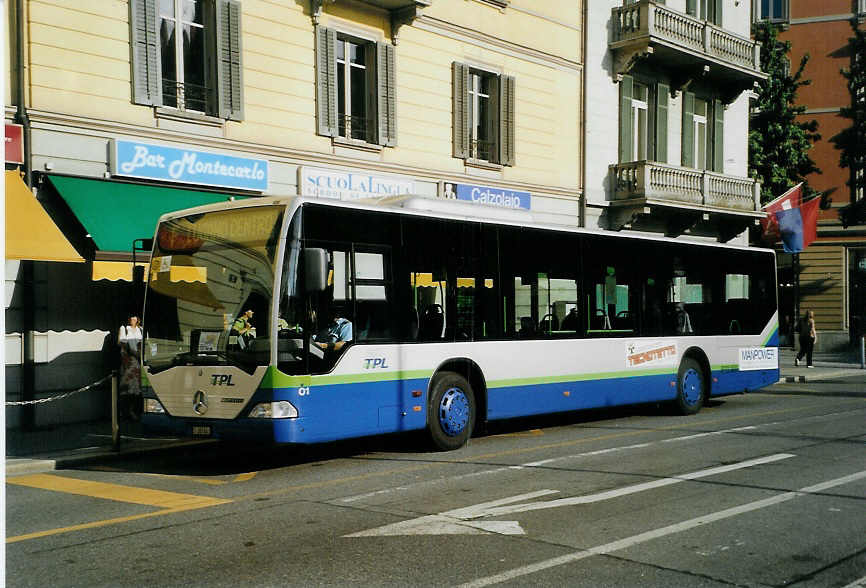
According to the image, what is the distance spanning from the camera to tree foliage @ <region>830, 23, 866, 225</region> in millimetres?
40562

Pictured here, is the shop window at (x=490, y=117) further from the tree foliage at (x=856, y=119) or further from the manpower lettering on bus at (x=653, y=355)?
the tree foliage at (x=856, y=119)

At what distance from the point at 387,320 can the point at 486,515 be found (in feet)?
12.1

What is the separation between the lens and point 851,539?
6.68 metres

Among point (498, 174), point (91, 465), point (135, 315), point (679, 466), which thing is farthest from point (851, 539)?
point (498, 174)

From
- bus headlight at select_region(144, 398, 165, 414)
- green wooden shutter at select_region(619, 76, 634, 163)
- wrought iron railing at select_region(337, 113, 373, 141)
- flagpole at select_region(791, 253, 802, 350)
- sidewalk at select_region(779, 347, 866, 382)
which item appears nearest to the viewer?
bus headlight at select_region(144, 398, 165, 414)

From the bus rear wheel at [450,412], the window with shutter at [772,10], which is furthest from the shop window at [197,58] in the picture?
the window with shutter at [772,10]

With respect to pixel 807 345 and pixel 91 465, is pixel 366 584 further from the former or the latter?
pixel 807 345

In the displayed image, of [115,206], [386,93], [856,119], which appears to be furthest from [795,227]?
[115,206]

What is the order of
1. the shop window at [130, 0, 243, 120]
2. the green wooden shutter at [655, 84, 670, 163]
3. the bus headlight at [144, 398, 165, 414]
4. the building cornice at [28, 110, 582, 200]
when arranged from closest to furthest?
1. the bus headlight at [144, 398, 165, 414]
2. the building cornice at [28, 110, 582, 200]
3. the shop window at [130, 0, 243, 120]
4. the green wooden shutter at [655, 84, 670, 163]

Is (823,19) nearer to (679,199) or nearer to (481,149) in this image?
(679,199)

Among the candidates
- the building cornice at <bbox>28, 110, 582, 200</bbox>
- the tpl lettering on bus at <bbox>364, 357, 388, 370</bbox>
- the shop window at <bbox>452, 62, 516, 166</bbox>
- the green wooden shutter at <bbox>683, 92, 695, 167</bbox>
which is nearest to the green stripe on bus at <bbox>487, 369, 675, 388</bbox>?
the tpl lettering on bus at <bbox>364, 357, 388, 370</bbox>

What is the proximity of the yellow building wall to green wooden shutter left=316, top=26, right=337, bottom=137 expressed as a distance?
0.42ft

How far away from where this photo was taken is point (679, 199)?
2605 centimetres

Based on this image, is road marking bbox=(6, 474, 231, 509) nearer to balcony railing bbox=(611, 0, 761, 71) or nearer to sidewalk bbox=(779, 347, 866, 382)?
sidewalk bbox=(779, 347, 866, 382)
